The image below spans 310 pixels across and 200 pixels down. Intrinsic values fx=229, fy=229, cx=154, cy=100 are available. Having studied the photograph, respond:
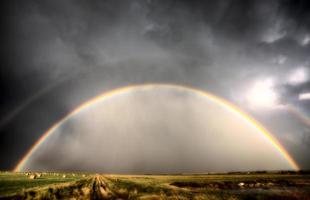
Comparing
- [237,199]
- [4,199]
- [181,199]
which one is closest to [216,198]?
[237,199]

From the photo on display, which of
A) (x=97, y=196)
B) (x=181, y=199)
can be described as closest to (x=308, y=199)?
(x=181, y=199)

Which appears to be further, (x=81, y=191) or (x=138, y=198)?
(x=81, y=191)

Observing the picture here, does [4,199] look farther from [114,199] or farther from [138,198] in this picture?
[138,198]

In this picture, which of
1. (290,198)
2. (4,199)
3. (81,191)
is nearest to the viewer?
(4,199)

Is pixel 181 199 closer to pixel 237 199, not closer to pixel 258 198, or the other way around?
pixel 237 199

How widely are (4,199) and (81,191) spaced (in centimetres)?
1086

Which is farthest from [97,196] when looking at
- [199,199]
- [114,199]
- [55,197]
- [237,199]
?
[237,199]

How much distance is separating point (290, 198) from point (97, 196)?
26486 mm

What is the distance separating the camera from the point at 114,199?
3003cm

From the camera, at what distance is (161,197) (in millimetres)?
31891

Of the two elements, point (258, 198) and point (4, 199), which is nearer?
point (4, 199)

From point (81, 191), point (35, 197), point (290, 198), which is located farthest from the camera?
point (81, 191)

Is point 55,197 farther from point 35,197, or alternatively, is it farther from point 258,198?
point 258,198

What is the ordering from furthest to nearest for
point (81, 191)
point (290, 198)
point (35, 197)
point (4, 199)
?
1. point (81, 191)
2. point (290, 198)
3. point (35, 197)
4. point (4, 199)
